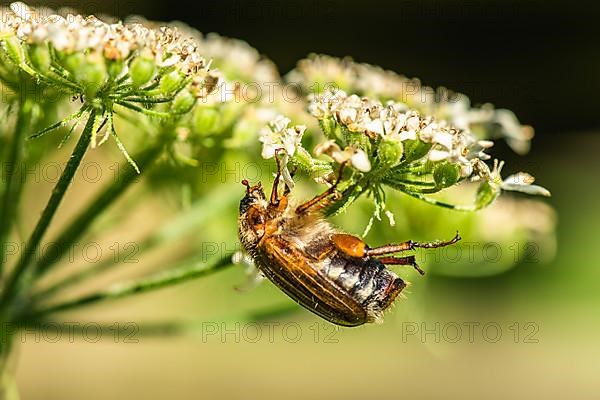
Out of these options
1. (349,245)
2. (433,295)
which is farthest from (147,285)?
(433,295)

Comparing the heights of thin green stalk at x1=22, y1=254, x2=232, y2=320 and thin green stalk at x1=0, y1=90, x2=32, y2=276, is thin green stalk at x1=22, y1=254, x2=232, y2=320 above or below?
below

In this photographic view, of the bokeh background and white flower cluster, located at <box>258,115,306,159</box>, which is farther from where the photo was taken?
the bokeh background

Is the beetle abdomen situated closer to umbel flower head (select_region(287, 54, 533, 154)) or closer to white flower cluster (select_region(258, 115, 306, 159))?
white flower cluster (select_region(258, 115, 306, 159))

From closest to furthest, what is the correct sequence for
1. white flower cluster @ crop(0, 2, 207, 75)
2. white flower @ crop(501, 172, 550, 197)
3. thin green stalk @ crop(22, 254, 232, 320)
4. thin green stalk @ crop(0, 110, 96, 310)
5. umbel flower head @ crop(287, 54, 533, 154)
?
white flower cluster @ crop(0, 2, 207, 75) < thin green stalk @ crop(0, 110, 96, 310) < white flower @ crop(501, 172, 550, 197) < thin green stalk @ crop(22, 254, 232, 320) < umbel flower head @ crop(287, 54, 533, 154)

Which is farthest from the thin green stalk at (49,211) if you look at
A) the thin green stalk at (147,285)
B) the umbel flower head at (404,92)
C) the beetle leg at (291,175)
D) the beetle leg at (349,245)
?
the umbel flower head at (404,92)

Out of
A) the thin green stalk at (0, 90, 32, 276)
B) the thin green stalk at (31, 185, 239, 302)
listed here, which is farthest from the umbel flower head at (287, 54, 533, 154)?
the thin green stalk at (0, 90, 32, 276)

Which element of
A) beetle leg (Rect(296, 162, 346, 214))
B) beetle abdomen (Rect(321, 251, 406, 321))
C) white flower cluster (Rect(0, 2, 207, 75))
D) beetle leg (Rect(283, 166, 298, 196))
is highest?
white flower cluster (Rect(0, 2, 207, 75))

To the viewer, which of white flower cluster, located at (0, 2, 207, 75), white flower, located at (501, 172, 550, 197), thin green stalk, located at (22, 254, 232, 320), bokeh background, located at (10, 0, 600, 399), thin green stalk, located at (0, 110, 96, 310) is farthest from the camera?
bokeh background, located at (10, 0, 600, 399)
